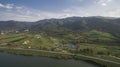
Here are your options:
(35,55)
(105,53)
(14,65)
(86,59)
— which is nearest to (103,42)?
(105,53)

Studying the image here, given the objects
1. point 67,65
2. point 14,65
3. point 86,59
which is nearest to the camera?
point 14,65

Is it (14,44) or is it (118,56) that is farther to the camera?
(14,44)

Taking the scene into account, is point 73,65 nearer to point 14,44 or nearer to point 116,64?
point 116,64

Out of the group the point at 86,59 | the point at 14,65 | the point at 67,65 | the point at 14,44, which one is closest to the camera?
the point at 14,65

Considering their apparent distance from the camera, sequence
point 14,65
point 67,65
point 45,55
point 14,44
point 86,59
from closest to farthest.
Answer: point 14,65 < point 67,65 < point 86,59 < point 45,55 < point 14,44

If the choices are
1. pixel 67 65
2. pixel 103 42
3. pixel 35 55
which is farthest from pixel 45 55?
pixel 103 42

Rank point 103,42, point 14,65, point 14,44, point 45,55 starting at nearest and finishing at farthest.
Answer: point 14,65, point 45,55, point 14,44, point 103,42

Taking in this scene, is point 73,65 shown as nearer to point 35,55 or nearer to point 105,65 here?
point 105,65

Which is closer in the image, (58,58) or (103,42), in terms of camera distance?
(58,58)

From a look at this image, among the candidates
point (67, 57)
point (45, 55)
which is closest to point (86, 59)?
point (67, 57)
